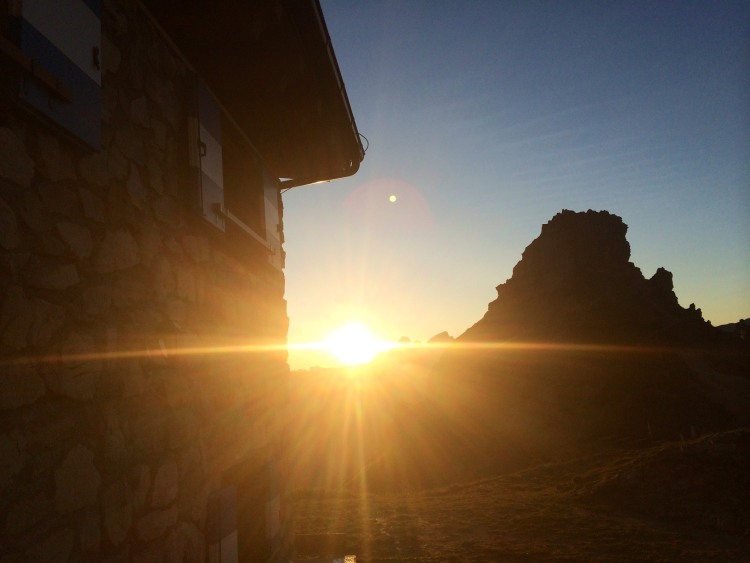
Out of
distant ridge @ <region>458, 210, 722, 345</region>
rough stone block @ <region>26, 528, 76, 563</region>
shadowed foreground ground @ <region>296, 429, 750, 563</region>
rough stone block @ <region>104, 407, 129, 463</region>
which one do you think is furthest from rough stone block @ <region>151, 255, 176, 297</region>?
distant ridge @ <region>458, 210, 722, 345</region>

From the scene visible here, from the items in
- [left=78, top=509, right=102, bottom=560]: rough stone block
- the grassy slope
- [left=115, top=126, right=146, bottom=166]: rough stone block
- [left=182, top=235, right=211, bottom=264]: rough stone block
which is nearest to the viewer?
[left=78, top=509, right=102, bottom=560]: rough stone block

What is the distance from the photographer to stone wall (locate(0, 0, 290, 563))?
5.11 ft

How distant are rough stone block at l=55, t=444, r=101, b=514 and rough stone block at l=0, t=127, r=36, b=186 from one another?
1.01m

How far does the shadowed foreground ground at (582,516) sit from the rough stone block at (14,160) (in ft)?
25.1

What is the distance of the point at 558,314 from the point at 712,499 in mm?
38410

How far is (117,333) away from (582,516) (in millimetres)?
12117

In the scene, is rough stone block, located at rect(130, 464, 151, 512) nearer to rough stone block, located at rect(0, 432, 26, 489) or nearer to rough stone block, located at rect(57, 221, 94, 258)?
rough stone block, located at rect(0, 432, 26, 489)

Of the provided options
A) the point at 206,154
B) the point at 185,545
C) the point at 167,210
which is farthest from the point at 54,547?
the point at 206,154

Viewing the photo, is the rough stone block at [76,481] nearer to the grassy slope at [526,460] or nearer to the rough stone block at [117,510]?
the rough stone block at [117,510]

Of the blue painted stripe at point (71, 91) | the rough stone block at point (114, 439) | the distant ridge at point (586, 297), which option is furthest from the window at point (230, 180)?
the distant ridge at point (586, 297)

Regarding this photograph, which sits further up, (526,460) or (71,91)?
(71,91)

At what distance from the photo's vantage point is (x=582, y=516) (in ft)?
36.2

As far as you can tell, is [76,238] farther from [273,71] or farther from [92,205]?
[273,71]

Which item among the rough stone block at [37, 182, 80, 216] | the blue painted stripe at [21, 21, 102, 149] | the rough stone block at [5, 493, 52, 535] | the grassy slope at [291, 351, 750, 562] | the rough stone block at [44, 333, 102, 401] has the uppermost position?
the blue painted stripe at [21, 21, 102, 149]
